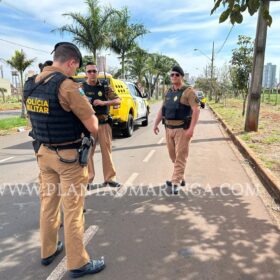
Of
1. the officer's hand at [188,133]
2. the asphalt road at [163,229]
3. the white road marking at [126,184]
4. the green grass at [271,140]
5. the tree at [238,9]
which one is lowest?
the white road marking at [126,184]

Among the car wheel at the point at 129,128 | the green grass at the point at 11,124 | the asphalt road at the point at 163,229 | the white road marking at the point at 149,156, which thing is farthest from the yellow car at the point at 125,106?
the green grass at the point at 11,124

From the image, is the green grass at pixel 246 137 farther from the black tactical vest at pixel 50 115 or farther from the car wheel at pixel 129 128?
the black tactical vest at pixel 50 115

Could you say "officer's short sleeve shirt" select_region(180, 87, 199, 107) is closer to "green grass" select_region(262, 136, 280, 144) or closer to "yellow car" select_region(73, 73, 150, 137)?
"yellow car" select_region(73, 73, 150, 137)

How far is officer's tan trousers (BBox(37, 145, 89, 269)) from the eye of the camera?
9.30 feet

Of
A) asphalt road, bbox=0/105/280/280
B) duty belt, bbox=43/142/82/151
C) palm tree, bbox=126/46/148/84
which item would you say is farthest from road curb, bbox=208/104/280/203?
palm tree, bbox=126/46/148/84

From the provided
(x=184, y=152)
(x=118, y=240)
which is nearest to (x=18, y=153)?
(x=184, y=152)

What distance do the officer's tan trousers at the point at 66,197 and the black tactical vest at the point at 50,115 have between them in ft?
0.50

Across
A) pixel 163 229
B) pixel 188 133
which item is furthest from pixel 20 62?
pixel 163 229

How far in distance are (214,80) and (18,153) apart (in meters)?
38.0

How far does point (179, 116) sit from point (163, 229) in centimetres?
184

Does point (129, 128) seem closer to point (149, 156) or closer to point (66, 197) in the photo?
point (149, 156)

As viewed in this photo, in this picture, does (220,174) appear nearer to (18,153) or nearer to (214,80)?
(18,153)

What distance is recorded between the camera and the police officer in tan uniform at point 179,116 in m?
4.87

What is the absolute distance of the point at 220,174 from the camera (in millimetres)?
6434
